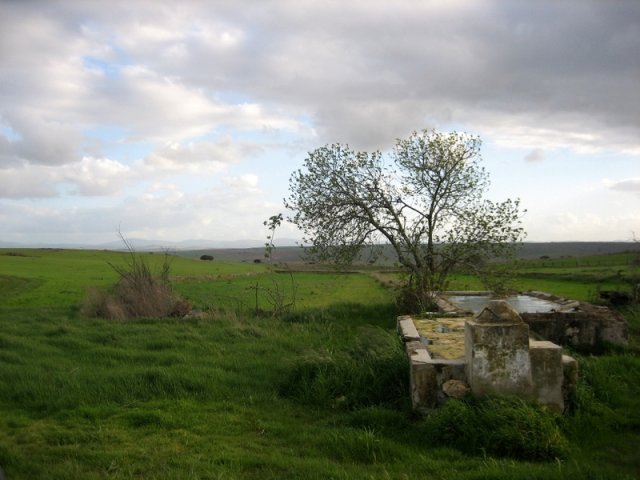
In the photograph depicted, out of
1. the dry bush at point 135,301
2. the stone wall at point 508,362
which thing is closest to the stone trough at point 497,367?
the stone wall at point 508,362

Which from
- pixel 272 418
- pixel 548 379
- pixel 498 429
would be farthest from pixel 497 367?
pixel 272 418

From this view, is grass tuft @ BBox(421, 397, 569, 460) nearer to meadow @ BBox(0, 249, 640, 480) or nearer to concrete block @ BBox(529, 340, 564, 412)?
meadow @ BBox(0, 249, 640, 480)

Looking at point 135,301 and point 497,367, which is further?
point 135,301

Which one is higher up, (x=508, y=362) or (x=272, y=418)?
(x=508, y=362)

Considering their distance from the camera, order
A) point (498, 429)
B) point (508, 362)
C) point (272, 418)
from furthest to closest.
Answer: point (272, 418), point (508, 362), point (498, 429)

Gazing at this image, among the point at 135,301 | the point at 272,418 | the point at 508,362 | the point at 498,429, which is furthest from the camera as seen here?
the point at 135,301

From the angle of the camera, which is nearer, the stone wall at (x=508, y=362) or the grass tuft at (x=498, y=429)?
the grass tuft at (x=498, y=429)

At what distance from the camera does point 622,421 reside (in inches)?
289

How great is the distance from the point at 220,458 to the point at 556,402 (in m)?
4.39

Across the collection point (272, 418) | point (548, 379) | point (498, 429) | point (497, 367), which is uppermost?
point (497, 367)

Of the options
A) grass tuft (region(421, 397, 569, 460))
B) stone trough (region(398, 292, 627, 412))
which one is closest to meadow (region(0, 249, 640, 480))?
grass tuft (region(421, 397, 569, 460))

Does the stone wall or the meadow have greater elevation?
the stone wall

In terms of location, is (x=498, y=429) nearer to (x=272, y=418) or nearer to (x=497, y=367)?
(x=497, y=367)

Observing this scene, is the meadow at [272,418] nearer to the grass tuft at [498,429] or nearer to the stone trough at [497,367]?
the grass tuft at [498,429]
